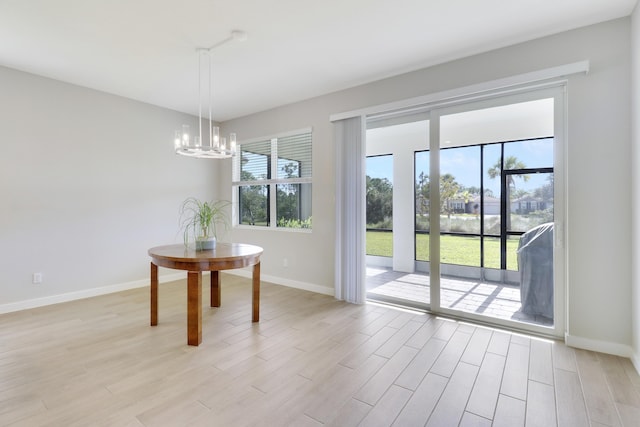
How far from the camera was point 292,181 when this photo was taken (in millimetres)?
4742

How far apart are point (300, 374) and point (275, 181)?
3.22 metres

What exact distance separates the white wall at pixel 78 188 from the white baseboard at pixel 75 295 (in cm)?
1

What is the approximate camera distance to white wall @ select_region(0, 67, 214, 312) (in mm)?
3545

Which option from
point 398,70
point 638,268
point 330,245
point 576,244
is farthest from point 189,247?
point 638,268

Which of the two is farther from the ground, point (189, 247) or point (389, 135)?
point (389, 135)

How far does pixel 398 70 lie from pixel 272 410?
3436mm

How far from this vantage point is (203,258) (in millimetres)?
2691

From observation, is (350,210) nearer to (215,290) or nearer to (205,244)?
(205,244)

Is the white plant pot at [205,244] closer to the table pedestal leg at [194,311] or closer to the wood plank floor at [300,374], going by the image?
the table pedestal leg at [194,311]

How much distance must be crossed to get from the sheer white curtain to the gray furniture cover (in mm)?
1660

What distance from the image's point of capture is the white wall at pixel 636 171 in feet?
7.62

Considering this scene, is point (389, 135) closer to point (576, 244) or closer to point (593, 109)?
point (593, 109)

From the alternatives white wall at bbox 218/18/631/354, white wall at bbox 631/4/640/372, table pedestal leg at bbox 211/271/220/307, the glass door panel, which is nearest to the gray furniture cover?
the glass door panel

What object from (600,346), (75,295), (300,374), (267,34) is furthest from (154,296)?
(600,346)
